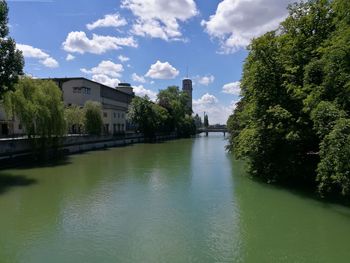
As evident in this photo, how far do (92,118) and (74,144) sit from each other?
8.91 m

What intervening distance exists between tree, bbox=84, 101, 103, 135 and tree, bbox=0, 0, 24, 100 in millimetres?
28280

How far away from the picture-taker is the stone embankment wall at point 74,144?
3406 cm

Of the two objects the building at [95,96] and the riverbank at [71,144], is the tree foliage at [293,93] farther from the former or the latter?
the building at [95,96]

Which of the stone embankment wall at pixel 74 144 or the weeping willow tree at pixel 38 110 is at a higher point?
the weeping willow tree at pixel 38 110

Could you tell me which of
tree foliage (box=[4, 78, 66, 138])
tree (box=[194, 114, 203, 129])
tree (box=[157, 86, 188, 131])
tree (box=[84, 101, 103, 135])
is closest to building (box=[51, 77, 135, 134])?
tree (box=[84, 101, 103, 135])

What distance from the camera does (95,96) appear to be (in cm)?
7556

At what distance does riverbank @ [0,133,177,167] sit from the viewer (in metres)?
34.0

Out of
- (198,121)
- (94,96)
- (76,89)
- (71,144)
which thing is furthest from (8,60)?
(198,121)

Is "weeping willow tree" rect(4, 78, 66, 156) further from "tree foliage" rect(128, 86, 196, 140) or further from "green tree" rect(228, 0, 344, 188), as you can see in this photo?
"tree foliage" rect(128, 86, 196, 140)

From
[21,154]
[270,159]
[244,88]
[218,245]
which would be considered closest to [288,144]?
[270,159]

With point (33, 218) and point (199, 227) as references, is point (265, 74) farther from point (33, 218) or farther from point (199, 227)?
point (33, 218)

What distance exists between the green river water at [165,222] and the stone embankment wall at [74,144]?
8804 mm

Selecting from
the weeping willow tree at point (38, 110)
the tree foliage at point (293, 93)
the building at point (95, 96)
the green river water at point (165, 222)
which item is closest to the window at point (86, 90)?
the building at point (95, 96)

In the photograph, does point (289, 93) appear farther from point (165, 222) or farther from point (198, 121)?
point (198, 121)
